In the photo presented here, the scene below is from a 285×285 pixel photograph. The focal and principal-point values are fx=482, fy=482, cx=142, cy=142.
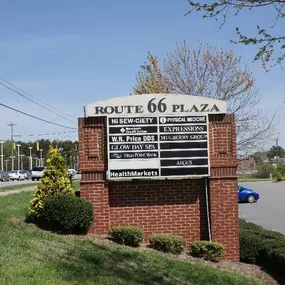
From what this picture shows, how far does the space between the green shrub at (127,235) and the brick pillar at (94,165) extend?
28.0 inches

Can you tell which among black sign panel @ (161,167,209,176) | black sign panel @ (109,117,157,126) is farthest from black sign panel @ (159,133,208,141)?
black sign panel @ (161,167,209,176)

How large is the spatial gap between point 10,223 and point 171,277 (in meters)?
3.82

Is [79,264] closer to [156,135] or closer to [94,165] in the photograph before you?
[94,165]

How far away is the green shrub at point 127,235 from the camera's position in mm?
10633

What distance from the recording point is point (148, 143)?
11.4 meters

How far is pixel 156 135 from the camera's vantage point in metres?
11.5

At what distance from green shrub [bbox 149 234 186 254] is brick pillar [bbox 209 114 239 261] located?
3.69 ft

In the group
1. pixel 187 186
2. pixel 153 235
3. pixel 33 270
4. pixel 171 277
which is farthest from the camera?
pixel 187 186

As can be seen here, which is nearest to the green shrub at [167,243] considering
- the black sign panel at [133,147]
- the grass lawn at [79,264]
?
the grass lawn at [79,264]

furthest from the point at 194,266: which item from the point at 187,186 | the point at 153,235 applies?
the point at 187,186

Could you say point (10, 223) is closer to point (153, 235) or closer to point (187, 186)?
point (153, 235)

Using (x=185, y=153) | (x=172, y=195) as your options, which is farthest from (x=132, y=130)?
(x=172, y=195)

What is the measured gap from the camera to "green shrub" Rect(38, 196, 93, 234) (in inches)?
410

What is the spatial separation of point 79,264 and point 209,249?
4108 millimetres
